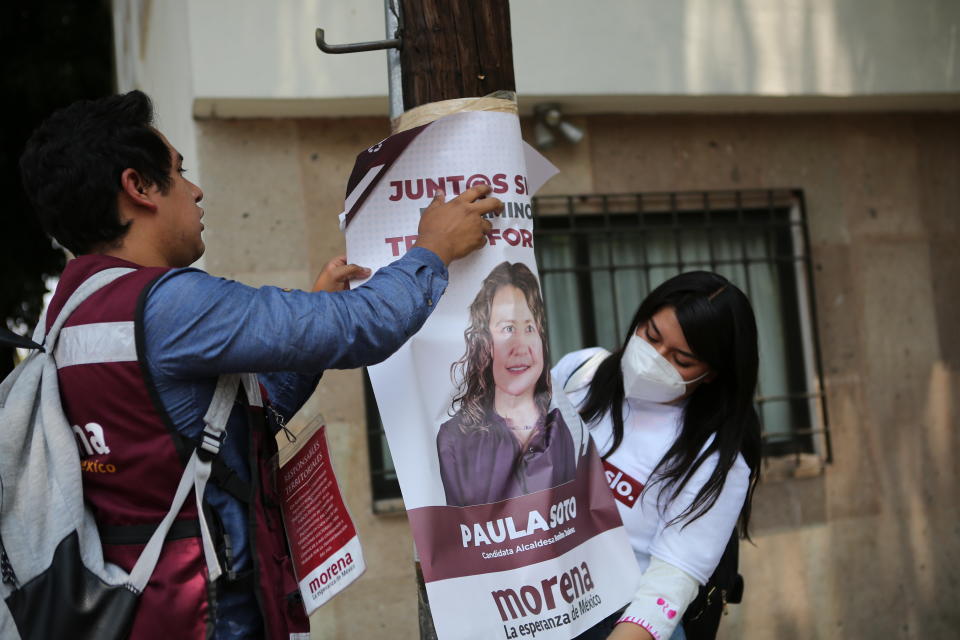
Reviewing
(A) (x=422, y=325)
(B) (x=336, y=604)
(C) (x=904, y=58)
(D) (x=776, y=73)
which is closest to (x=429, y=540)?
(A) (x=422, y=325)

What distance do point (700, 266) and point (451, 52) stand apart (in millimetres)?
3589

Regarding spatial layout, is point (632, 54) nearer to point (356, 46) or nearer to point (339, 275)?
point (356, 46)

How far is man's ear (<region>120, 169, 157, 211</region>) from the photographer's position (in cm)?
182

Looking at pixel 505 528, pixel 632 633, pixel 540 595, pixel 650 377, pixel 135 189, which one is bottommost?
pixel 632 633

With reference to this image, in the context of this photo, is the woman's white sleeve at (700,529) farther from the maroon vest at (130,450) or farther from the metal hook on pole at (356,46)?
the metal hook on pole at (356,46)

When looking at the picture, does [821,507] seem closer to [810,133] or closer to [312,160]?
[810,133]

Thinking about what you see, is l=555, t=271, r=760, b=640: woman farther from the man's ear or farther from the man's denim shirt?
the man's ear

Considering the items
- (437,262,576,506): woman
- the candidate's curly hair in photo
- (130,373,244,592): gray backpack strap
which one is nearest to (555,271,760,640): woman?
(437,262,576,506): woman

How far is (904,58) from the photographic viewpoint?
536 cm

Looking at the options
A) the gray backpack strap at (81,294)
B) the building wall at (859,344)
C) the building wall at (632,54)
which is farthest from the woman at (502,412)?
the building wall at (859,344)

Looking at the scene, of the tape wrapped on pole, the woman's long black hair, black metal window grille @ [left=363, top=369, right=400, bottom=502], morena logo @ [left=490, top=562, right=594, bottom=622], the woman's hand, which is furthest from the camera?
black metal window grille @ [left=363, top=369, right=400, bottom=502]

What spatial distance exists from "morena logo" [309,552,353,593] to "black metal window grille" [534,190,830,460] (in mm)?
3353

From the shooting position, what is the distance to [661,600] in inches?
88.2

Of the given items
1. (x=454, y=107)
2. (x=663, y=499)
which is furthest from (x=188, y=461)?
(x=663, y=499)
